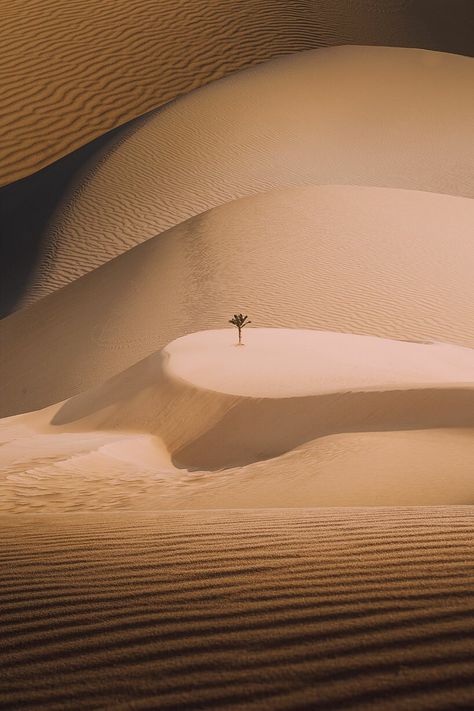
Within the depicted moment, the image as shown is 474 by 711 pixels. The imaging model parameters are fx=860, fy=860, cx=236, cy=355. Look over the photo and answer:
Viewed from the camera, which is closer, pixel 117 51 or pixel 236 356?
pixel 236 356

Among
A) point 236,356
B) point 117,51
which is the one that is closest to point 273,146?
point 117,51

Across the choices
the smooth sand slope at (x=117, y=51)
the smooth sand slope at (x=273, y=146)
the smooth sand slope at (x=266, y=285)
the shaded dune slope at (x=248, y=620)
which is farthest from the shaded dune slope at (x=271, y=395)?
the smooth sand slope at (x=117, y=51)

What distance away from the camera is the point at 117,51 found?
31.7 metres

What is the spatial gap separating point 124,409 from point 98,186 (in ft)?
56.4

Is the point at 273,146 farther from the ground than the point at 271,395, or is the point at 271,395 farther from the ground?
the point at 273,146

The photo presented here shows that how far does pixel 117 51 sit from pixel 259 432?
25.1 meters

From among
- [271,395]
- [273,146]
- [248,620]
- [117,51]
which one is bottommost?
[248,620]

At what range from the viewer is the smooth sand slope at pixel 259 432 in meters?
7.30

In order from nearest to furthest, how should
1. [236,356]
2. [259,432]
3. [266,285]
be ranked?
[259,432] → [236,356] → [266,285]

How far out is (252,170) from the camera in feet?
91.2

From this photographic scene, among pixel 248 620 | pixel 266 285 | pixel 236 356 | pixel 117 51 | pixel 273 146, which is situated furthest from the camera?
pixel 117 51

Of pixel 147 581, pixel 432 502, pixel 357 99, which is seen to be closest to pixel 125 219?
pixel 357 99

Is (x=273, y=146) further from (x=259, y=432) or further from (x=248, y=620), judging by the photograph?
(x=248, y=620)

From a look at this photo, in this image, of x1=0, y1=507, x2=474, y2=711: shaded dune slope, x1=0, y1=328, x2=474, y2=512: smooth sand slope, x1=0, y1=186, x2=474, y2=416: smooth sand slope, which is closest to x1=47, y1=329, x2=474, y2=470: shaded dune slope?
x1=0, y1=328, x2=474, y2=512: smooth sand slope
